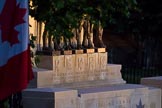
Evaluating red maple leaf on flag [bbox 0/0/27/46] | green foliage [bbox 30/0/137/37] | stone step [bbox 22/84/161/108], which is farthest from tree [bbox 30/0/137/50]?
red maple leaf on flag [bbox 0/0/27/46]

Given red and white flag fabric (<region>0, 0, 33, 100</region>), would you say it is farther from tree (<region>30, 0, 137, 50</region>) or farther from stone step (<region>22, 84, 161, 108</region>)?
stone step (<region>22, 84, 161, 108</region>)

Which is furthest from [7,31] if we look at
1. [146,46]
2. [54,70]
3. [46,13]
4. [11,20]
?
[146,46]

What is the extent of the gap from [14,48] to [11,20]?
0.27 metres

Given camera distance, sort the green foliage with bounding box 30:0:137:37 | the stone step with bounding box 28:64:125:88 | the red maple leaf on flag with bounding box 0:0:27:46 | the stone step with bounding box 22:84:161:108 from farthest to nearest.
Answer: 1. the stone step with bounding box 28:64:125:88
2. the stone step with bounding box 22:84:161:108
3. the green foliage with bounding box 30:0:137:37
4. the red maple leaf on flag with bounding box 0:0:27:46

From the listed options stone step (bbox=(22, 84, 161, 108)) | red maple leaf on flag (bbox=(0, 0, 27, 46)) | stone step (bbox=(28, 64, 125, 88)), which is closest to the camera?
red maple leaf on flag (bbox=(0, 0, 27, 46))

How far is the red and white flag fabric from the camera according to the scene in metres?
6.46

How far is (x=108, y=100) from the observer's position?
35.0 ft

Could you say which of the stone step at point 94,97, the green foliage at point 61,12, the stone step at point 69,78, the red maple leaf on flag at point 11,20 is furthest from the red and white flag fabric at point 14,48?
the stone step at point 69,78

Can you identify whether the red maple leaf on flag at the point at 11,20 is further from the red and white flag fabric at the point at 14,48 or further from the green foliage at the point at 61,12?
the green foliage at the point at 61,12

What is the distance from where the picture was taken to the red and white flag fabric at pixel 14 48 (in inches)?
255

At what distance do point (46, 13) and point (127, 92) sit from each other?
7.49 ft

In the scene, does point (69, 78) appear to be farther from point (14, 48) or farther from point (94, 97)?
point (14, 48)

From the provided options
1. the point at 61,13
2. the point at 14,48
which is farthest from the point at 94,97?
the point at 14,48

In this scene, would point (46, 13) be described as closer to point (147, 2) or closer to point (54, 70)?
point (54, 70)
